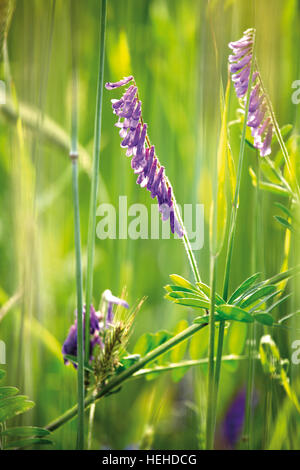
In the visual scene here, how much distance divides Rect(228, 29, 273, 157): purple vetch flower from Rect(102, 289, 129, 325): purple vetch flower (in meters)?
0.22

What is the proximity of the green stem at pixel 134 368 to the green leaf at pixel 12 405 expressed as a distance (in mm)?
44

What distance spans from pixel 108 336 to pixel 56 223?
25cm

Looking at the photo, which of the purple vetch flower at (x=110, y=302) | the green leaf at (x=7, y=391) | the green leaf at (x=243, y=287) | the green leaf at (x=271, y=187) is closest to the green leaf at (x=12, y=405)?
the green leaf at (x=7, y=391)

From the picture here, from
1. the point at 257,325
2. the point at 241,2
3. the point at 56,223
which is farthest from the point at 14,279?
the point at 241,2

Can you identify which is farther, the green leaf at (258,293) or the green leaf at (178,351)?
the green leaf at (178,351)

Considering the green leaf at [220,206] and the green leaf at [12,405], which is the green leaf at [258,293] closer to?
the green leaf at [220,206]

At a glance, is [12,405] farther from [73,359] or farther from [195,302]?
[195,302]

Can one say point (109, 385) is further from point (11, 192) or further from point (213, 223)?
point (11, 192)

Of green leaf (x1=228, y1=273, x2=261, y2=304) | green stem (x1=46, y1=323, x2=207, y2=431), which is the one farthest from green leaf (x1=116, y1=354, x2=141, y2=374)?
green leaf (x1=228, y1=273, x2=261, y2=304)

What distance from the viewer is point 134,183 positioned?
566mm

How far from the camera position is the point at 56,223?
63cm

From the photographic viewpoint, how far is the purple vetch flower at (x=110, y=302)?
451 millimetres

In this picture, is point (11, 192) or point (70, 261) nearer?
point (11, 192)

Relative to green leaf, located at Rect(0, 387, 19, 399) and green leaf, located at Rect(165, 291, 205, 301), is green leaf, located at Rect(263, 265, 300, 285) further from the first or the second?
green leaf, located at Rect(0, 387, 19, 399)
